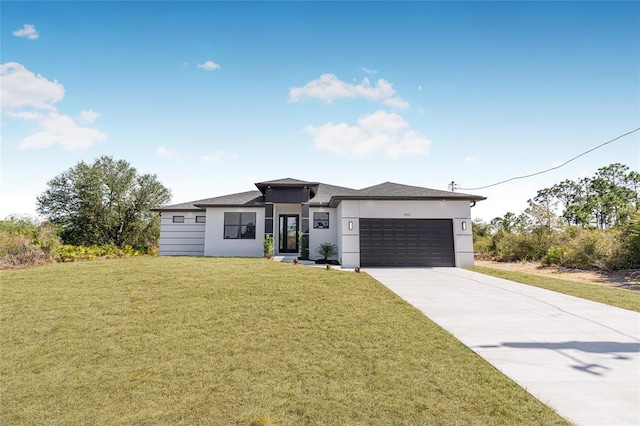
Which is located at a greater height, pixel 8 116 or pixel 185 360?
pixel 8 116

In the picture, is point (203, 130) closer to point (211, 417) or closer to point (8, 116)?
point (8, 116)

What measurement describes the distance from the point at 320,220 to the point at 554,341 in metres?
11.9

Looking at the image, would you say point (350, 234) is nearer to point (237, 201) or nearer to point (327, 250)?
point (327, 250)

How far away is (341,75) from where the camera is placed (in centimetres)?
1180

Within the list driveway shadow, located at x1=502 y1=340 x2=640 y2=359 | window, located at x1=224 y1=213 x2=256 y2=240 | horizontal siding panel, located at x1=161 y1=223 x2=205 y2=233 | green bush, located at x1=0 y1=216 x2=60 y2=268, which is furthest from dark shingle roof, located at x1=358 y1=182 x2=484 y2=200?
green bush, located at x1=0 y1=216 x2=60 y2=268

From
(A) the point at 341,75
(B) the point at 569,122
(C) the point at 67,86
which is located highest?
(A) the point at 341,75

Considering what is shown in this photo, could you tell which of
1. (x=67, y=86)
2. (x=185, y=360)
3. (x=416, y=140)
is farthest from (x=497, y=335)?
(x=67, y=86)

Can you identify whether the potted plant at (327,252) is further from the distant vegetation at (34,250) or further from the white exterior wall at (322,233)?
the distant vegetation at (34,250)

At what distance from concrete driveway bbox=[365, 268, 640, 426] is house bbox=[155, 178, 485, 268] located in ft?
15.6

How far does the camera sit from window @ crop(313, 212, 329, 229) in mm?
15416

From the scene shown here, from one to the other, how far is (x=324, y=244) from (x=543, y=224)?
13057 millimetres

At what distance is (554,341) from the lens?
167 inches

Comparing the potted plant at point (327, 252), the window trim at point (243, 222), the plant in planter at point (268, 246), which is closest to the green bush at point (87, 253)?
the window trim at point (243, 222)

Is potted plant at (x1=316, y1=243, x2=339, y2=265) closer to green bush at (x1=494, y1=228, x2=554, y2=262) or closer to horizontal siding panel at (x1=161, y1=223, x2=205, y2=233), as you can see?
horizontal siding panel at (x1=161, y1=223, x2=205, y2=233)
